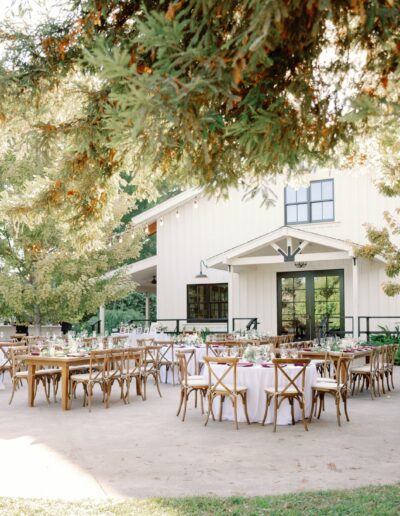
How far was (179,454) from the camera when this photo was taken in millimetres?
7699

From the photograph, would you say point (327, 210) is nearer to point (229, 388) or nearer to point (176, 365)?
point (176, 365)

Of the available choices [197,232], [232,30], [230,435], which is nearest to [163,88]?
[232,30]

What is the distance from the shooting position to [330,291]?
20328 millimetres

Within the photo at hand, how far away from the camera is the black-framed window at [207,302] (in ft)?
73.0

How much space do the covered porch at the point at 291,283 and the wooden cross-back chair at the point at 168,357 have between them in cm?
526

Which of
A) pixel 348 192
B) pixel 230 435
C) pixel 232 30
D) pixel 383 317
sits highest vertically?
pixel 348 192

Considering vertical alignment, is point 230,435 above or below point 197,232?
below

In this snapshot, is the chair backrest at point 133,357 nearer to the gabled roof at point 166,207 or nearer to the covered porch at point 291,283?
the covered porch at point 291,283

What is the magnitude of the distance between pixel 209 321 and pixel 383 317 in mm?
6287

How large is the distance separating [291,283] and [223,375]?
11.8 metres

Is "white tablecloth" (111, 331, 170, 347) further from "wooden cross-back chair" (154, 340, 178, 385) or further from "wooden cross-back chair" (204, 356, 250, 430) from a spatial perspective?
"wooden cross-back chair" (204, 356, 250, 430)

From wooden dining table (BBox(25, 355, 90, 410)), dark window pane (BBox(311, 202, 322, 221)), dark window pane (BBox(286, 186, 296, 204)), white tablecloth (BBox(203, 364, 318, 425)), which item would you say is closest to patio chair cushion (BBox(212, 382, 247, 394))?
white tablecloth (BBox(203, 364, 318, 425))

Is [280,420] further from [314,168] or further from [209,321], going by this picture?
[209,321]

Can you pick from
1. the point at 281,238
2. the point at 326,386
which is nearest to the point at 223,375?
the point at 326,386
